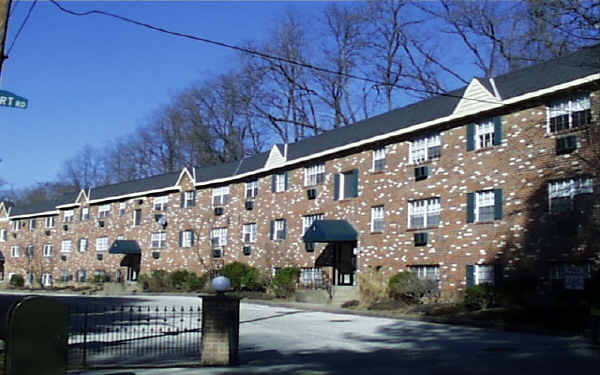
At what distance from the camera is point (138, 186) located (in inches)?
2025

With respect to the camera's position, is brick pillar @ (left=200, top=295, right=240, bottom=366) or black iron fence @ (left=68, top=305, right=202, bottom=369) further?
black iron fence @ (left=68, top=305, right=202, bottom=369)

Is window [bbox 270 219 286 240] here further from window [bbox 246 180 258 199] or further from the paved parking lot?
the paved parking lot

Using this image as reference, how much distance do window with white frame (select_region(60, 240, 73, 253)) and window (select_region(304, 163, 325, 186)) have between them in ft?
98.4

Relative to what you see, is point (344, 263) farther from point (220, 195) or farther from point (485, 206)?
point (220, 195)

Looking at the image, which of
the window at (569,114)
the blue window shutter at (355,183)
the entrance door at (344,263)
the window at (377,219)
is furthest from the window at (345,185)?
the window at (569,114)

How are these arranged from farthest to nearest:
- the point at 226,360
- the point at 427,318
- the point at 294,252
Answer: the point at 294,252, the point at 427,318, the point at 226,360

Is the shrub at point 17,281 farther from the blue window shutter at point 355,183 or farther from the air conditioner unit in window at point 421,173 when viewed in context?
the air conditioner unit in window at point 421,173

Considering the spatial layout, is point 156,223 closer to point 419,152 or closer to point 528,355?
point 419,152

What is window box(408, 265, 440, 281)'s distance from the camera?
27281 millimetres

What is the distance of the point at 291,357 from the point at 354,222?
1784 centimetres

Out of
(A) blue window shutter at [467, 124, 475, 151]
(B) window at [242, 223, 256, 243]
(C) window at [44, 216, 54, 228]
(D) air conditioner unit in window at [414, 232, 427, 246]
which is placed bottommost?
(D) air conditioner unit in window at [414, 232, 427, 246]

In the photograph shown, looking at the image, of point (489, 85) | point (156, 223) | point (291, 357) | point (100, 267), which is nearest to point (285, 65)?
point (156, 223)

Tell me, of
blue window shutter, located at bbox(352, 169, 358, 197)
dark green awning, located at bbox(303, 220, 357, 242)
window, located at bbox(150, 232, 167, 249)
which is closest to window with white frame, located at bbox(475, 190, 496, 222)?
dark green awning, located at bbox(303, 220, 357, 242)

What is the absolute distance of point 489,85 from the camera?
25.8 m
